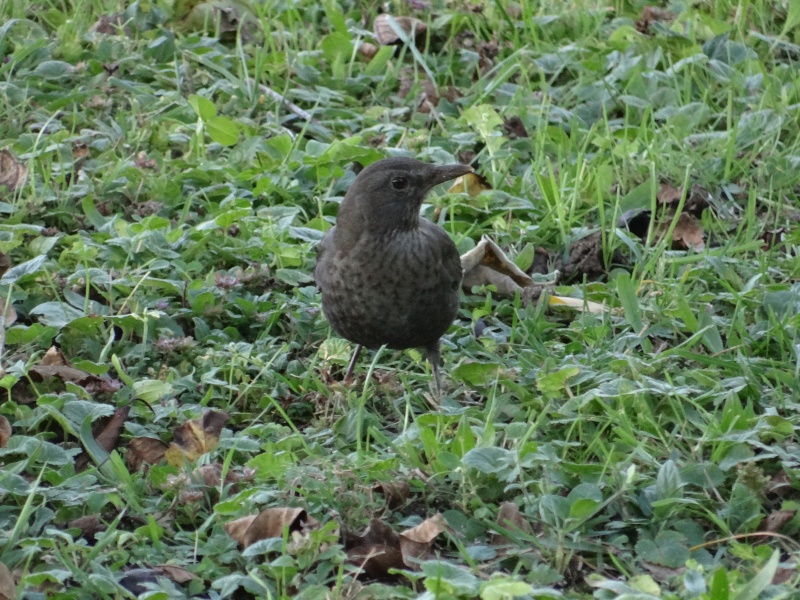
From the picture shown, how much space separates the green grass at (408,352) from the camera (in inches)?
141

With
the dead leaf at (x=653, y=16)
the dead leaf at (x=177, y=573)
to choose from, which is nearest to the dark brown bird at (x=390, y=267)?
the dead leaf at (x=177, y=573)

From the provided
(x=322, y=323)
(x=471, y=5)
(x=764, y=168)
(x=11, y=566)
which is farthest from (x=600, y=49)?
(x=11, y=566)

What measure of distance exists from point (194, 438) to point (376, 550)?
37.7 inches

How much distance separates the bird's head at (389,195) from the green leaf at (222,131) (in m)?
1.69

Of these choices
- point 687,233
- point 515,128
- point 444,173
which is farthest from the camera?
point 515,128

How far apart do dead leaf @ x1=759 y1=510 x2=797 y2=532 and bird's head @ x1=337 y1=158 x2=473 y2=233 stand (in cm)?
185

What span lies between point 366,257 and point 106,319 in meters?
1.09

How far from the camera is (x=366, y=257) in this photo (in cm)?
473

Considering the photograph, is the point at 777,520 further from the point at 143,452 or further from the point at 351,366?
the point at 143,452

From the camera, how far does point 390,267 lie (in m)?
4.71

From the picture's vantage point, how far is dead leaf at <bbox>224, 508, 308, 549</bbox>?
3.59 metres

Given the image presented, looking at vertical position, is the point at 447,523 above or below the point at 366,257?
below

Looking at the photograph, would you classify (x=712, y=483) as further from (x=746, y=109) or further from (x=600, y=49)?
(x=600, y=49)

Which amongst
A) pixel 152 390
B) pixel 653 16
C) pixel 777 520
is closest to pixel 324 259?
pixel 152 390
